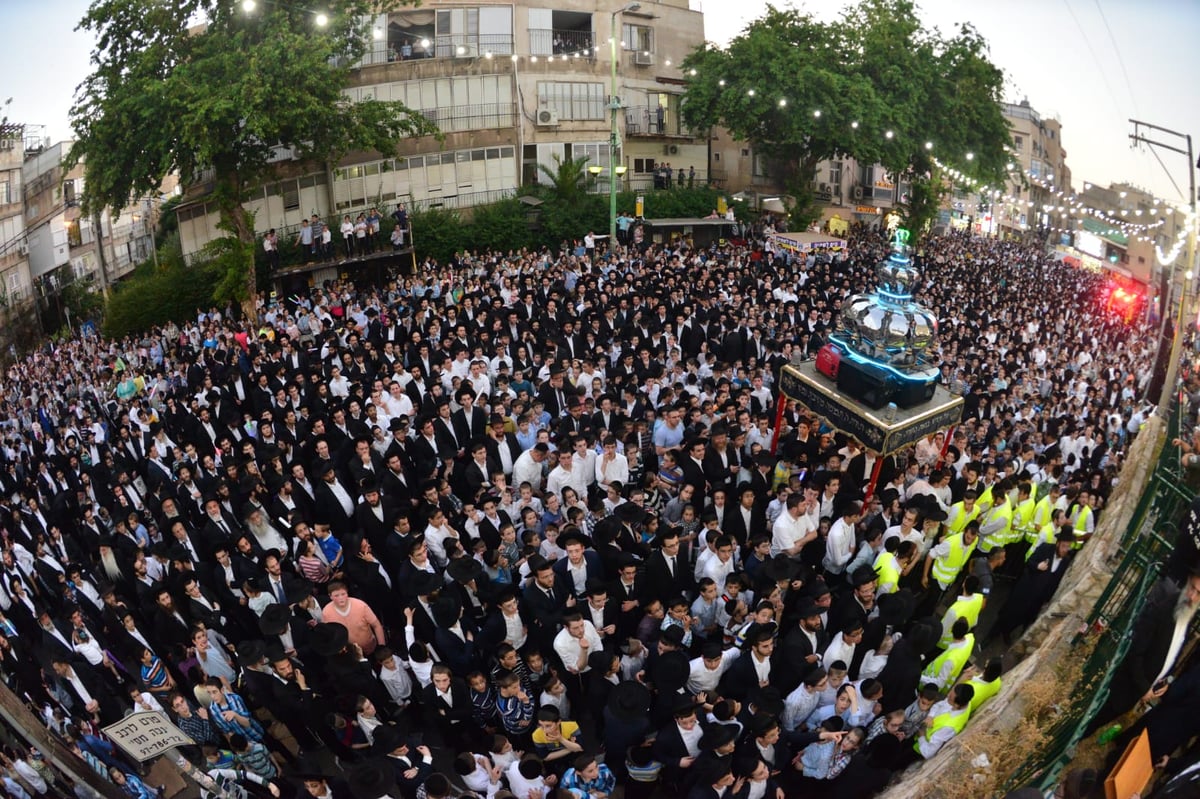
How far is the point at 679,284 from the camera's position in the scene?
15.1 metres

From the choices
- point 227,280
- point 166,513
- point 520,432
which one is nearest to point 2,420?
point 227,280

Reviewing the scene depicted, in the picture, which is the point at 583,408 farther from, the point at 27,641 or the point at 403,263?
the point at 403,263

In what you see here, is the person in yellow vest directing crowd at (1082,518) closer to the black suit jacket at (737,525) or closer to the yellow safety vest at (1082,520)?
the yellow safety vest at (1082,520)

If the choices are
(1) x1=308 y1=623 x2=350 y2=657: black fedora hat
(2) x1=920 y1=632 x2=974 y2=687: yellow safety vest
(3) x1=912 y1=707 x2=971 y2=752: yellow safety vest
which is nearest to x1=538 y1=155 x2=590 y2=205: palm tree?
(1) x1=308 y1=623 x2=350 y2=657: black fedora hat

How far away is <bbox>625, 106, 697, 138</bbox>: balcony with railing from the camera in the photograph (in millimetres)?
28766

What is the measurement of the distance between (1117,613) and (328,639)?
19.6 feet

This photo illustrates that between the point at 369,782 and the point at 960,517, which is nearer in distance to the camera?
the point at 369,782

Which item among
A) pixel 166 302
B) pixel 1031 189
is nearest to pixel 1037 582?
pixel 166 302

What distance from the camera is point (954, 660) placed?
5.23 metres

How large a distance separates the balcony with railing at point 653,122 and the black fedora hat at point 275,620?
26.0 meters

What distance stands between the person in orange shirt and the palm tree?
21437 mm

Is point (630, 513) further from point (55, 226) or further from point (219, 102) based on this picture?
point (55, 226)

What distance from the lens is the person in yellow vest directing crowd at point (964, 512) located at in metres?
7.03

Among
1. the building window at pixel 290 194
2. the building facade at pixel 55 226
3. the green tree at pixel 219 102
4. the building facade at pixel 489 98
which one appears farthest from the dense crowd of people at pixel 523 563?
the building facade at pixel 55 226
